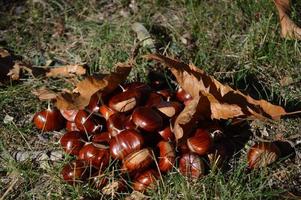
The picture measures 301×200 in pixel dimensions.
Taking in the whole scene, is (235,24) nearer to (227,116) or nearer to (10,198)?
(227,116)

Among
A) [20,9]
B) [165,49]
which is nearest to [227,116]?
[165,49]

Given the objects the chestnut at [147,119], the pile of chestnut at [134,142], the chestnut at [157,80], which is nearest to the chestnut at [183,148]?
the pile of chestnut at [134,142]

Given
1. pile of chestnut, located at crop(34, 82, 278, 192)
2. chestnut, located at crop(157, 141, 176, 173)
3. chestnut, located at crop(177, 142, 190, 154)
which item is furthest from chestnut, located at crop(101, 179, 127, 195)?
chestnut, located at crop(177, 142, 190, 154)

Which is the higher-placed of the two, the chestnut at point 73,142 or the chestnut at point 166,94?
the chestnut at point 166,94

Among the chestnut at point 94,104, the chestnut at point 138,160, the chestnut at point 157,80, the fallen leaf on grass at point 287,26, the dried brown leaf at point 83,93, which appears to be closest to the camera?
the chestnut at point 138,160

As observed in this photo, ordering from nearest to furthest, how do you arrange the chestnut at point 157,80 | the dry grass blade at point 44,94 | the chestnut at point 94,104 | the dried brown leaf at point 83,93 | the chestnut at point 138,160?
the chestnut at point 138,160, the dried brown leaf at point 83,93, the chestnut at point 94,104, the dry grass blade at point 44,94, the chestnut at point 157,80

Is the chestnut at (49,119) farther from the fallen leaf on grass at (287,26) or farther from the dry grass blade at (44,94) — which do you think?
the fallen leaf on grass at (287,26)

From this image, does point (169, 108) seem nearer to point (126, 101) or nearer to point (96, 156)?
point (126, 101)
